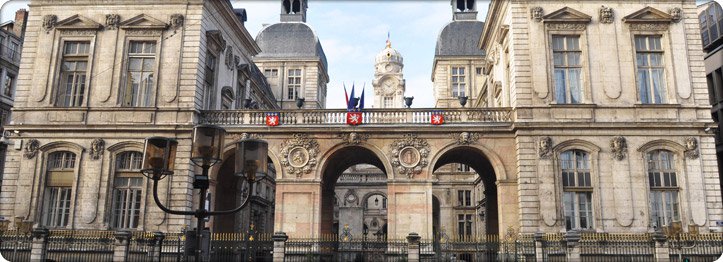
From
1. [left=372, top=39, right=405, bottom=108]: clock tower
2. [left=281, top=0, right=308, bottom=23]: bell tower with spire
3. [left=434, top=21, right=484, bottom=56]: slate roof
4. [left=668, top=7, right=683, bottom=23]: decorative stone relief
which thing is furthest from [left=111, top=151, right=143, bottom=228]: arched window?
[left=372, top=39, right=405, bottom=108]: clock tower

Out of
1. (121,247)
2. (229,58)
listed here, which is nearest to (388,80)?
(229,58)

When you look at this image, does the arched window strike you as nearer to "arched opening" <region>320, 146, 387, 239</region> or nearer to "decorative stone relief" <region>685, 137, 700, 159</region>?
"arched opening" <region>320, 146, 387, 239</region>

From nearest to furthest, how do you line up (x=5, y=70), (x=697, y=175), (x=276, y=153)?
1. (x=697, y=175)
2. (x=276, y=153)
3. (x=5, y=70)

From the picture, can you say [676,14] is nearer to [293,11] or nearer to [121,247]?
[121,247]

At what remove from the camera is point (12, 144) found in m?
23.9

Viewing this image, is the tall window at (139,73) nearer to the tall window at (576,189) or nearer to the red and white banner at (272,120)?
the red and white banner at (272,120)

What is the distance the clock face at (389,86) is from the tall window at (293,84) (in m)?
26.8

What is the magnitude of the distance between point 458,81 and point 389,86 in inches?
1061

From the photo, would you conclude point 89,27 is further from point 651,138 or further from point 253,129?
point 651,138

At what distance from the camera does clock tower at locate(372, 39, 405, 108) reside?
75.4m

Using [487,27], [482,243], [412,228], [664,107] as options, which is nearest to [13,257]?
[412,228]

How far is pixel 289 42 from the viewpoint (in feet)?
169

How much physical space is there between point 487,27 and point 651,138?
33.2 feet

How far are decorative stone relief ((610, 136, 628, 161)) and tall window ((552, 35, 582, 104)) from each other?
2085 millimetres
